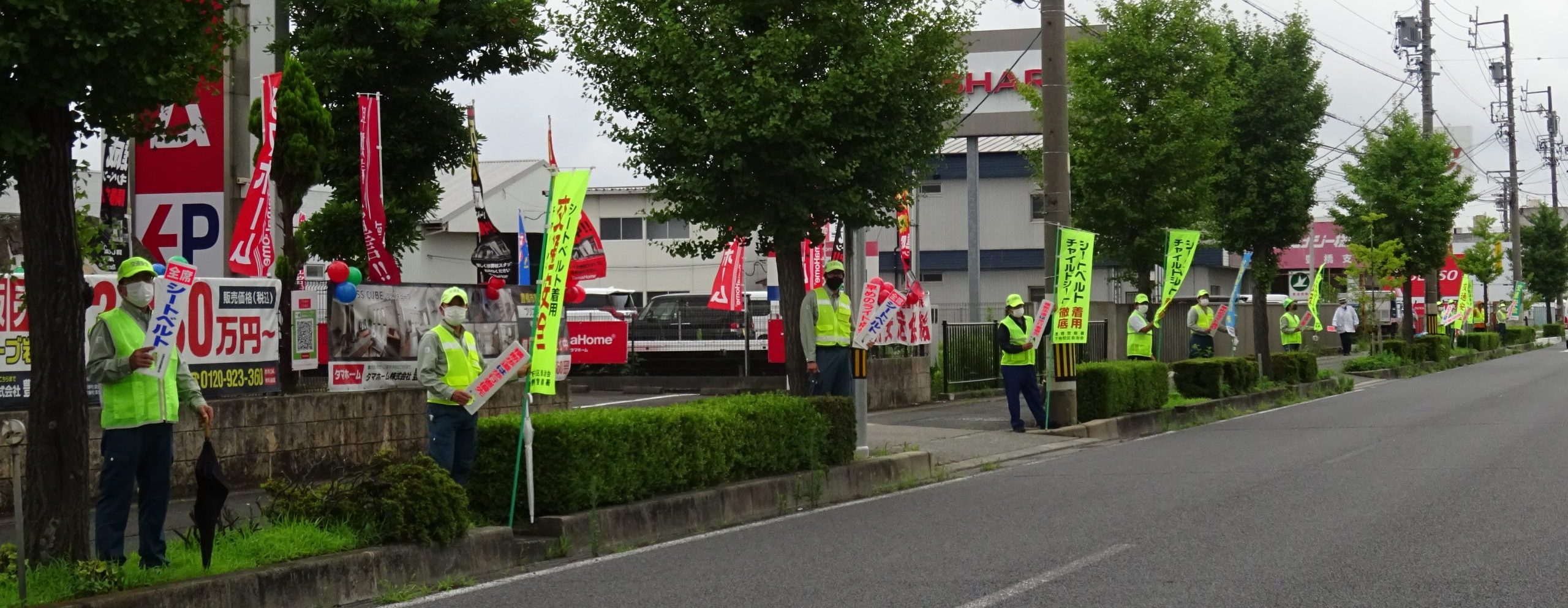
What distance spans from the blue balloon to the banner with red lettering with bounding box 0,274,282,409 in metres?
0.64

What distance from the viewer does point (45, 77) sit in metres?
6.75

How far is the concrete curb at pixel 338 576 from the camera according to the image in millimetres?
6957

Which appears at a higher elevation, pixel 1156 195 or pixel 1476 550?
pixel 1156 195

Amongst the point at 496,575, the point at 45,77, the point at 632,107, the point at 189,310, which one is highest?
the point at 632,107

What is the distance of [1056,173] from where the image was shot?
718 inches

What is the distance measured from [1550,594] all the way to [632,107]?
9237 millimetres

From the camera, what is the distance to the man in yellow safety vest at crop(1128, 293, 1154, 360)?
2197 centimetres

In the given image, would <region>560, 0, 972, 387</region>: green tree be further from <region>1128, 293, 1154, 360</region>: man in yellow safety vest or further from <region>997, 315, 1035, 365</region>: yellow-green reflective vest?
<region>1128, 293, 1154, 360</region>: man in yellow safety vest

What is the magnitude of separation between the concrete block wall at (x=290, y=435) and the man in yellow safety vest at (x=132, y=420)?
10.6 ft

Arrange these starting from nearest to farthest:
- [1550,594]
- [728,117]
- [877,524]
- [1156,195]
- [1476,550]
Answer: [1550,594], [1476,550], [877,524], [728,117], [1156,195]

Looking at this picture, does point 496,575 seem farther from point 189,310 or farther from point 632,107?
point 632,107

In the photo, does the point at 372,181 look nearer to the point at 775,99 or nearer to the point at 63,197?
the point at 775,99

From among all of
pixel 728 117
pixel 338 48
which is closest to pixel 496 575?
pixel 728 117

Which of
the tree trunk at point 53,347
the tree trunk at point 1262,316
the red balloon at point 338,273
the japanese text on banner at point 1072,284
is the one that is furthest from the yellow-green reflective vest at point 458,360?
the tree trunk at point 1262,316
